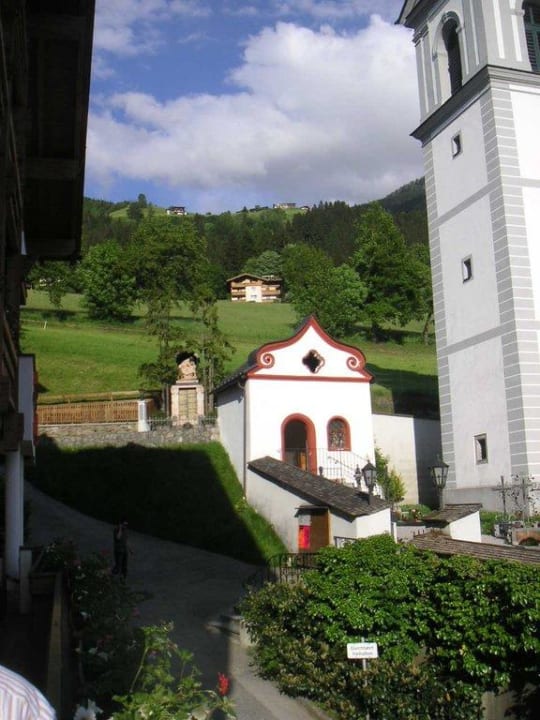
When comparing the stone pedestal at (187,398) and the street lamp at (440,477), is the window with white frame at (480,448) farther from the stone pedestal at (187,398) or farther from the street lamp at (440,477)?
the stone pedestal at (187,398)

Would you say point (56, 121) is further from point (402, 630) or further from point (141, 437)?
point (141, 437)

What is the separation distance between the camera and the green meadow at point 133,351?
125 ft

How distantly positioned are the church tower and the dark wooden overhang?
523 inches

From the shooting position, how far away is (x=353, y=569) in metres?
11.2

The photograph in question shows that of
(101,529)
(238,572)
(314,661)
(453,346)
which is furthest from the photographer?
(453,346)

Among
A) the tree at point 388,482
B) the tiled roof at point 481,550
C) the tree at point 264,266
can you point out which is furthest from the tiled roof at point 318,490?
the tree at point 264,266

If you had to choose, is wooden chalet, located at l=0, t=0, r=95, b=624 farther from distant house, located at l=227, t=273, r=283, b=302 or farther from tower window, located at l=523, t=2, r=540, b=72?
distant house, located at l=227, t=273, r=283, b=302

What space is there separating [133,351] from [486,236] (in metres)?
30.3

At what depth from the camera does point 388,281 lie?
196 feet

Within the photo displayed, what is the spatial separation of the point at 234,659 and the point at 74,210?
7.65 meters

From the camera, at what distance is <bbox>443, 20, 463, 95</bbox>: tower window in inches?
977

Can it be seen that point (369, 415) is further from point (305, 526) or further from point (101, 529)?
point (101, 529)

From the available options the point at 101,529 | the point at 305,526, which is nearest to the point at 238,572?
the point at 305,526

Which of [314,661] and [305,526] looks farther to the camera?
[305,526]
